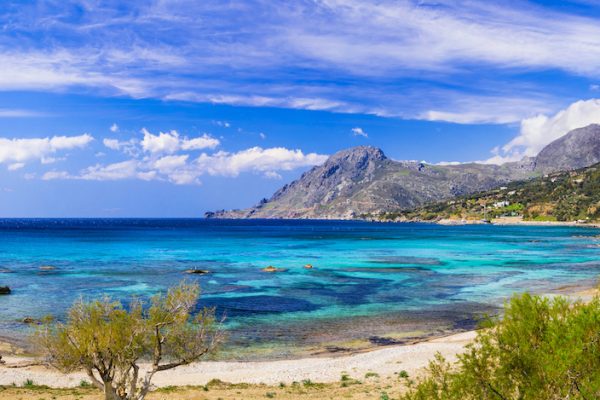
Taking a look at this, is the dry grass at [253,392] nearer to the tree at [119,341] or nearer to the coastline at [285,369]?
the coastline at [285,369]

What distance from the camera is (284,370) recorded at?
34.6 meters

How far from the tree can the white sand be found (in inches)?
406

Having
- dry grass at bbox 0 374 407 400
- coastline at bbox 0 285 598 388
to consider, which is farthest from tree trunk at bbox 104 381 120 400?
coastline at bbox 0 285 598 388

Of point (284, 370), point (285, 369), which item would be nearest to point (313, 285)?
point (285, 369)

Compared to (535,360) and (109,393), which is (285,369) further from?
(535,360)

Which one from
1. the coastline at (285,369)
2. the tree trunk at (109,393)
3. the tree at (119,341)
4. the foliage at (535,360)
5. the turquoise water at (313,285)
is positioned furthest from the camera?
the turquoise water at (313,285)

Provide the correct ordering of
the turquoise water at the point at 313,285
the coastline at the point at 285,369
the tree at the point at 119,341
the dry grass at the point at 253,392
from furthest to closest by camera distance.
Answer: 1. the turquoise water at the point at 313,285
2. the coastline at the point at 285,369
3. the dry grass at the point at 253,392
4. the tree at the point at 119,341

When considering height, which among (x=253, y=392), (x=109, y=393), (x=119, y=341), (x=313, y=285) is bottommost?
(x=313, y=285)

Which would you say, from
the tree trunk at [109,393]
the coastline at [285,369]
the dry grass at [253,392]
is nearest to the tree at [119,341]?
the tree trunk at [109,393]

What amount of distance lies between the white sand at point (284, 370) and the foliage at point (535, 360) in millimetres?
20779

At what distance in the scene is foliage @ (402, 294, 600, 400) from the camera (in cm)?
1141

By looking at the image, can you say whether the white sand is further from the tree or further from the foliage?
the foliage

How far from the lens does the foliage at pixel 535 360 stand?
11.4 metres

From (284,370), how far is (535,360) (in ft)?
80.9
